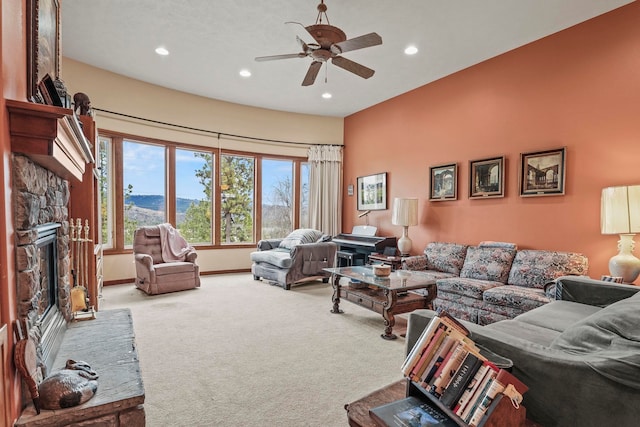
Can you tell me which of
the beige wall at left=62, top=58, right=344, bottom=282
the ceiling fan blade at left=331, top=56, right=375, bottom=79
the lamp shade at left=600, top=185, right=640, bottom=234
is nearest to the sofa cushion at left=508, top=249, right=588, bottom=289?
the lamp shade at left=600, top=185, right=640, bottom=234

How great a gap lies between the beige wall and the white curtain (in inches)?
11.1

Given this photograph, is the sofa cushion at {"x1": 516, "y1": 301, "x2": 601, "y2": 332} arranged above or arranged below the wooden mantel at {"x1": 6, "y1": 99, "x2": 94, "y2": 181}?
below

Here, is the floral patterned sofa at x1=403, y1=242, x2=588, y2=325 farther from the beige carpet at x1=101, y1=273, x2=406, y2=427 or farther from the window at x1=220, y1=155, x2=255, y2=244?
the window at x1=220, y1=155, x2=255, y2=244

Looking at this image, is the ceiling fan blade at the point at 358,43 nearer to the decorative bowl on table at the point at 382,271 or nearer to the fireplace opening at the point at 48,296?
the decorative bowl on table at the point at 382,271

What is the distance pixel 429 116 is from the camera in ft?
16.5

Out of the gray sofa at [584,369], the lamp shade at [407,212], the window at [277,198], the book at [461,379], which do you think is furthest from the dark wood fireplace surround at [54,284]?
the window at [277,198]

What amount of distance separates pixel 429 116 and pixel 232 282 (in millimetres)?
4150

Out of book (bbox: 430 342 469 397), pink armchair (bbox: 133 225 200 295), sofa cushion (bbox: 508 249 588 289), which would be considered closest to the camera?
book (bbox: 430 342 469 397)

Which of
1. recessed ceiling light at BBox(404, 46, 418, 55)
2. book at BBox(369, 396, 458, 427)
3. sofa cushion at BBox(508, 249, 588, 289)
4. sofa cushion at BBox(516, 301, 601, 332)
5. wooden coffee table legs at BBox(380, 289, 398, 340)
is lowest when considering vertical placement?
wooden coffee table legs at BBox(380, 289, 398, 340)

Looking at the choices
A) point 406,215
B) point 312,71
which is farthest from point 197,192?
point 406,215

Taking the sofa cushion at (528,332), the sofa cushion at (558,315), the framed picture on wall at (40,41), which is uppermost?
the framed picture on wall at (40,41)

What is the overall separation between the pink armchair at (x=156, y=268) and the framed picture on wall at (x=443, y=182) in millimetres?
3799

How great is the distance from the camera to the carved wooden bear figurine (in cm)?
138

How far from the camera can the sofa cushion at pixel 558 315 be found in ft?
7.13
